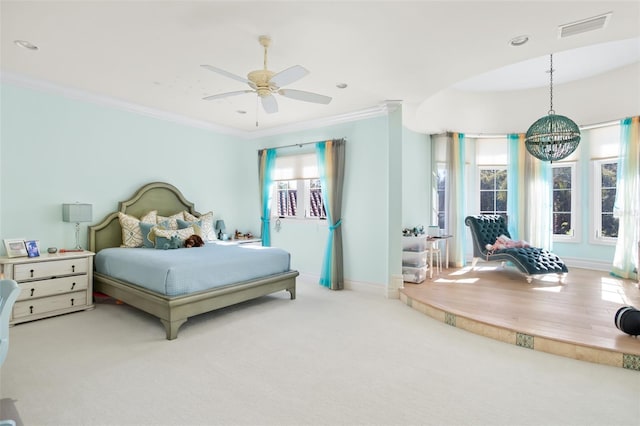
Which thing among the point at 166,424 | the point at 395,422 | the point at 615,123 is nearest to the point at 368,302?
the point at 395,422

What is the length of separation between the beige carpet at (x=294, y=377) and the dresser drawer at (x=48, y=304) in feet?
0.45

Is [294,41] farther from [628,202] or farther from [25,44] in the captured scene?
[628,202]

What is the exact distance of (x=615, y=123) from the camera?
5688 mm

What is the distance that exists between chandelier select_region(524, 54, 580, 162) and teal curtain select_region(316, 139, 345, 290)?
2.71 m

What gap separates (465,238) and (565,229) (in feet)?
6.11

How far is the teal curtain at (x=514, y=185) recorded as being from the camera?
6539mm

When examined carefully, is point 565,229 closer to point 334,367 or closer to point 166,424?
point 334,367

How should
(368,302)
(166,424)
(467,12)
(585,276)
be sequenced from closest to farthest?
(166,424) < (467,12) < (368,302) < (585,276)

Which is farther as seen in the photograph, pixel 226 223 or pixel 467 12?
pixel 226 223

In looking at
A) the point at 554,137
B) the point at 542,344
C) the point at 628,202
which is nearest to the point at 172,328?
the point at 542,344

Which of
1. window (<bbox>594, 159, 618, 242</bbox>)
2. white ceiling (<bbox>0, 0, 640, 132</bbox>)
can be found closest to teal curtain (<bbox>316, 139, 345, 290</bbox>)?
white ceiling (<bbox>0, 0, 640, 132</bbox>)

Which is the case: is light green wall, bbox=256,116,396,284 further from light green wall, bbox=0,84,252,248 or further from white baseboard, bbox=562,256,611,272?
white baseboard, bbox=562,256,611,272

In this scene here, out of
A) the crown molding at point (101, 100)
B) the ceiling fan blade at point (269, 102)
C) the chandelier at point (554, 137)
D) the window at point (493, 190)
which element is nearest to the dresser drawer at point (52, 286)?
the crown molding at point (101, 100)

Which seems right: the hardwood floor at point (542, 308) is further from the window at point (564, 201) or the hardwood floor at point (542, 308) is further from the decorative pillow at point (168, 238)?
the decorative pillow at point (168, 238)
